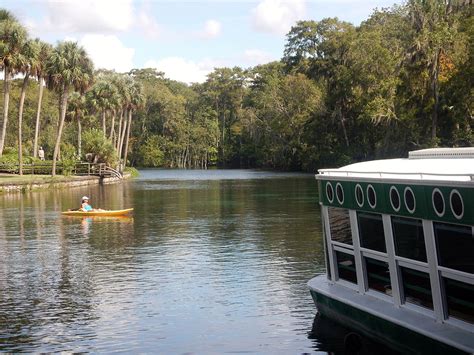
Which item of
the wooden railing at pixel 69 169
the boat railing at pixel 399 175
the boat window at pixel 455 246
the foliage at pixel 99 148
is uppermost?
the foliage at pixel 99 148

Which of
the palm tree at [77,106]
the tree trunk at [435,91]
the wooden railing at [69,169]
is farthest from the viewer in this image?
the palm tree at [77,106]

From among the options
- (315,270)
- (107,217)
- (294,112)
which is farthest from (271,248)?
(294,112)

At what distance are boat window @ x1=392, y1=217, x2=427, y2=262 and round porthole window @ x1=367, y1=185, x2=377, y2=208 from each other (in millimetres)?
612

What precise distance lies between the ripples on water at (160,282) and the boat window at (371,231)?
7.47 ft

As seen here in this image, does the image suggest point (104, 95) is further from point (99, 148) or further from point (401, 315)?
point (401, 315)

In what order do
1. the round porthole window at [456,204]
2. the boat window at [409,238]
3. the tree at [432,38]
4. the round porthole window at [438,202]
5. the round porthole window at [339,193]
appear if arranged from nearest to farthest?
the round porthole window at [456,204]
the round porthole window at [438,202]
the boat window at [409,238]
the round porthole window at [339,193]
the tree at [432,38]

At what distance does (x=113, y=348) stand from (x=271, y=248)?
1328 cm

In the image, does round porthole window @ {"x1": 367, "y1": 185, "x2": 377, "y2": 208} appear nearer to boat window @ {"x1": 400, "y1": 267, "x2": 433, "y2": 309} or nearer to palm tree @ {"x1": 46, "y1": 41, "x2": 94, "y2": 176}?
boat window @ {"x1": 400, "y1": 267, "x2": 433, "y2": 309}

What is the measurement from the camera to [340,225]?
1421 centimetres

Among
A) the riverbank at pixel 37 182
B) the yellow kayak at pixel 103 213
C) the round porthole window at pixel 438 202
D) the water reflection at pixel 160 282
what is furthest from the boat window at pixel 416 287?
the riverbank at pixel 37 182

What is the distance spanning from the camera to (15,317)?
17.1 metres

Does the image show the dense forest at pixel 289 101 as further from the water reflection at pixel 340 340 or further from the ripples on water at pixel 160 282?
the water reflection at pixel 340 340

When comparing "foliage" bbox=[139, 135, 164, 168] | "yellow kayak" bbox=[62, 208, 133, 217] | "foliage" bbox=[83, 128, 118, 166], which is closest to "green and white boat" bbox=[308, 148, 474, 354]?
"yellow kayak" bbox=[62, 208, 133, 217]

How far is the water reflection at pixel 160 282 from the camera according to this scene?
15.2 meters
